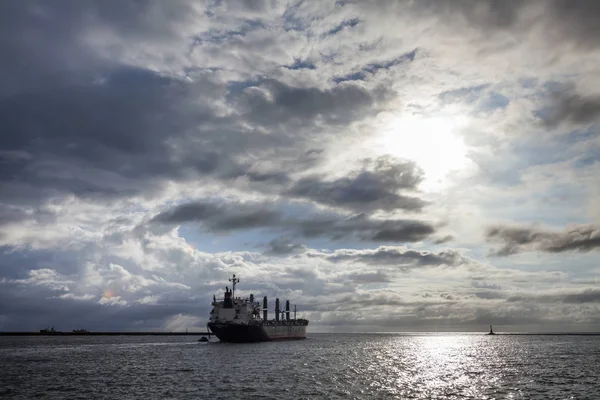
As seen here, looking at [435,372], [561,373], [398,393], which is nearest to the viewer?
[398,393]

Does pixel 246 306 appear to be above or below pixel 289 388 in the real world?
above

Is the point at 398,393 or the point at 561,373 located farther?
the point at 561,373

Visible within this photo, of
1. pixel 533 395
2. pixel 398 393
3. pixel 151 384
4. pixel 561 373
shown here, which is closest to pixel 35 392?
pixel 151 384

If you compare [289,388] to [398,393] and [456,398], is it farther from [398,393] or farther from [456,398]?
[456,398]

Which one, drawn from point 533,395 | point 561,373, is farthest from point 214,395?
point 561,373

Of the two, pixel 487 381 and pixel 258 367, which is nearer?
pixel 487 381

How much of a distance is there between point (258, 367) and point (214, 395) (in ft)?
96.7

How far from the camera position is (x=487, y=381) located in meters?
67.9

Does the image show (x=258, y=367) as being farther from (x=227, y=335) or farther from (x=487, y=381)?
(x=227, y=335)

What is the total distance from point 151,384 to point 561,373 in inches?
2430

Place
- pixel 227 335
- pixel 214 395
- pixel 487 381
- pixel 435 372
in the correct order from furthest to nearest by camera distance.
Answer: pixel 227 335 → pixel 435 372 → pixel 487 381 → pixel 214 395

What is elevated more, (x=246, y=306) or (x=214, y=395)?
(x=246, y=306)

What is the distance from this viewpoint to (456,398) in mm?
52938

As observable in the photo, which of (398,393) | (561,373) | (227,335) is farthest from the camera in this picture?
(227,335)
